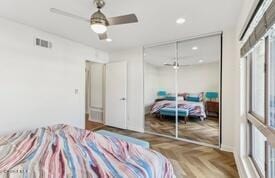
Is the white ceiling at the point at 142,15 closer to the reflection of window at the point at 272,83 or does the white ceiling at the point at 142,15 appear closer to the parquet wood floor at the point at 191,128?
the reflection of window at the point at 272,83

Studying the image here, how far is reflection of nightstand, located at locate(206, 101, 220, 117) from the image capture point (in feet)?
11.1

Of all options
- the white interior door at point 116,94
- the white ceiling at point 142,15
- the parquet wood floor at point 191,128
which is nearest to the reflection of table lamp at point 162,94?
the parquet wood floor at point 191,128

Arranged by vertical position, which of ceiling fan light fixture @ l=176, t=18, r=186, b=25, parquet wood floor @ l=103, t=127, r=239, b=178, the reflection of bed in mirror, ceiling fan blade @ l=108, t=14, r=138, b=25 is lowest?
parquet wood floor @ l=103, t=127, r=239, b=178

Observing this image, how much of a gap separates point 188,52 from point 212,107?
1.44 m

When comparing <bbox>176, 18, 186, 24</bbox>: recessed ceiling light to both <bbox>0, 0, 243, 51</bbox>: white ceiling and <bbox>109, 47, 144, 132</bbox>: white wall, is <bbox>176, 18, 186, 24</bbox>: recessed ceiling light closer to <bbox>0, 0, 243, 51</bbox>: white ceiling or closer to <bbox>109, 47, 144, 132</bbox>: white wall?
<bbox>0, 0, 243, 51</bbox>: white ceiling

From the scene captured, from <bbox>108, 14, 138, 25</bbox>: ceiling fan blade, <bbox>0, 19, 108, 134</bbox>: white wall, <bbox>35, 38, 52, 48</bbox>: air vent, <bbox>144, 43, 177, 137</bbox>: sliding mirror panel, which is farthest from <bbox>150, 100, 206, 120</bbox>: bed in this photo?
<bbox>35, 38, 52, 48</bbox>: air vent

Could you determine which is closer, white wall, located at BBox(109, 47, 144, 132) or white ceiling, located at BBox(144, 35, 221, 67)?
white ceiling, located at BBox(144, 35, 221, 67)

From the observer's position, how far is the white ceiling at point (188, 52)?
3412 millimetres

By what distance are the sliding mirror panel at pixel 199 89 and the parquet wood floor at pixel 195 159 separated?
401mm

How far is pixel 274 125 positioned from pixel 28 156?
2.23 metres

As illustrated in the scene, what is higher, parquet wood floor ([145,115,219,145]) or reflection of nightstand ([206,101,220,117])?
reflection of nightstand ([206,101,220,117])

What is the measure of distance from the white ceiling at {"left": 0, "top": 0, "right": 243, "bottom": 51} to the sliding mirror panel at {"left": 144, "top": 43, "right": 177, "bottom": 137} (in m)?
0.68

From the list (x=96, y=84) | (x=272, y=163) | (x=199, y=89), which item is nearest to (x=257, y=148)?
(x=272, y=163)

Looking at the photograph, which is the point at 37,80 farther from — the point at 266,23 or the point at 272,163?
the point at 272,163
